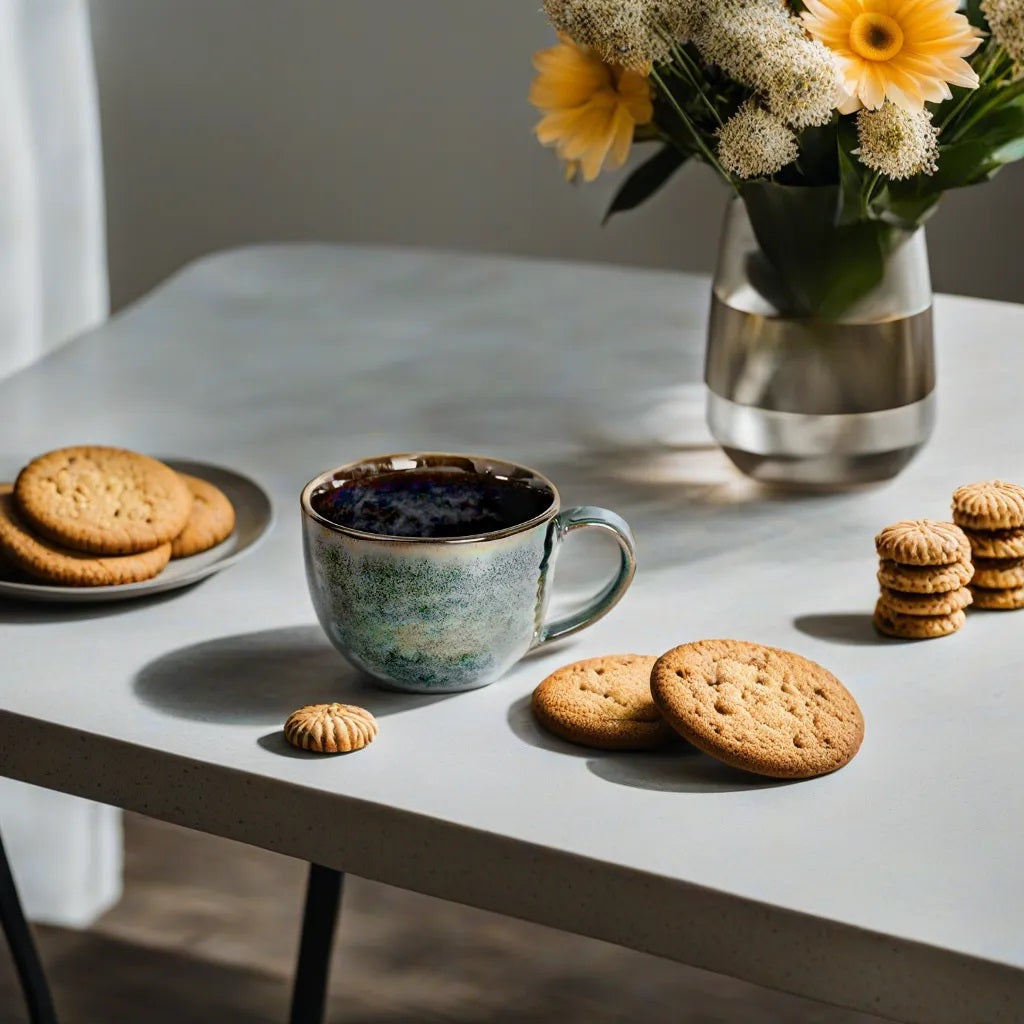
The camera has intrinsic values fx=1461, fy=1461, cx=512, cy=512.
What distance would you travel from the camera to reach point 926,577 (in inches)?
29.0

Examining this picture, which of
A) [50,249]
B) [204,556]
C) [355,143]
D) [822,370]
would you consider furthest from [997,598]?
[355,143]

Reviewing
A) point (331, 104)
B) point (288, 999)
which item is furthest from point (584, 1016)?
point (331, 104)

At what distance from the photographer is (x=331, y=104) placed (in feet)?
8.15

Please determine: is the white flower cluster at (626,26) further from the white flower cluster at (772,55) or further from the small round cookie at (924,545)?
the small round cookie at (924,545)

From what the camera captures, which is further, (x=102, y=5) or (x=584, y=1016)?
(x=102, y=5)

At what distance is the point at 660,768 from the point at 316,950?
0.71 meters

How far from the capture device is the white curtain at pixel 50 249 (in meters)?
1.89

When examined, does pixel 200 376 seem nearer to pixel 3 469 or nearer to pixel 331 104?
pixel 3 469

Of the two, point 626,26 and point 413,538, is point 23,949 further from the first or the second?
point 626,26

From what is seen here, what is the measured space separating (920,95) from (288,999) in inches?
50.5

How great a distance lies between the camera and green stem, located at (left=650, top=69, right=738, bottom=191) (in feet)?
2.66

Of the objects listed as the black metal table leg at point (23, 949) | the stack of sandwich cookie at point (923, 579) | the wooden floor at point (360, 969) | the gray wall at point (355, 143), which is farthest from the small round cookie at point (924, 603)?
the gray wall at point (355, 143)

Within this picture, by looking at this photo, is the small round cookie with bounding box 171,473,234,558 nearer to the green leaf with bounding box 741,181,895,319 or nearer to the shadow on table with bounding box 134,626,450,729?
the shadow on table with bounding box 134,626,450,729

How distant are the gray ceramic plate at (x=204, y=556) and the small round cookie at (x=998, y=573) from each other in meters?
0.40
